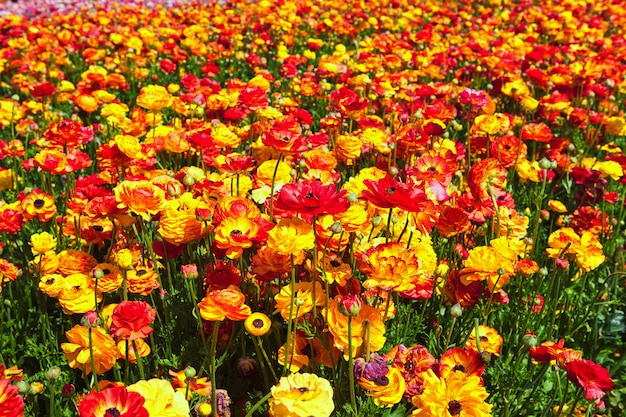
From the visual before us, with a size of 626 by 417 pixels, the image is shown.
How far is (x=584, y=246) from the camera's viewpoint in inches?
84.0

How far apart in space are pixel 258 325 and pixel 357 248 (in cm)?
39

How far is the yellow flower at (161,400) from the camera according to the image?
45.3 inches

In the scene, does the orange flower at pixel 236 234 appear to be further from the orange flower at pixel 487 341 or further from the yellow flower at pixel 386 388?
the orange flower at pixel 487 341

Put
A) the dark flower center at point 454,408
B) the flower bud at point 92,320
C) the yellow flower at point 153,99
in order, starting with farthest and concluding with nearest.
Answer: the yellow flower at point 153,99 < the flower bud at point 92,320 < the dark flower center at point 454,408

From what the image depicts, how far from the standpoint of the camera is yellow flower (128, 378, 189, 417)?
1.15 metres

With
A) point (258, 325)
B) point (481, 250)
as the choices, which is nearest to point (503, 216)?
point (481, 250)

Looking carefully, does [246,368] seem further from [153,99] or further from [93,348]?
[153,99]

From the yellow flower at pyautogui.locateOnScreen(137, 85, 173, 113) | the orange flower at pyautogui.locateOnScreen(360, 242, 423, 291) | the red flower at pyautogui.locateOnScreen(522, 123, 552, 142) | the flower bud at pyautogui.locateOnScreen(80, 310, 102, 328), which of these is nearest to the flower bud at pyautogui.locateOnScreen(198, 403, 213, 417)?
the flower bud at pyautogui.locateOnScreen(80, 310, 102, 328)

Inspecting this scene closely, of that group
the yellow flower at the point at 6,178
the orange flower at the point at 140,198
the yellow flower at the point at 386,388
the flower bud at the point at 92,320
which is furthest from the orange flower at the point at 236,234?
the yellow flower at the point at 6,178

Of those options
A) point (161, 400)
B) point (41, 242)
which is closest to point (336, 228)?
point (161, 400)

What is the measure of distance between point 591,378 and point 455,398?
→ 34 cm

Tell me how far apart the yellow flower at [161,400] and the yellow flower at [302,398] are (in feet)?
0.61

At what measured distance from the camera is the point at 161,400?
45.8 inches

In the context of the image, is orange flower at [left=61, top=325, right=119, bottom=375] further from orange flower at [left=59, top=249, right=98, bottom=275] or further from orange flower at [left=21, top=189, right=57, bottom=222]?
orange flower at [left=21, top=189, right=57, bottom=222]
